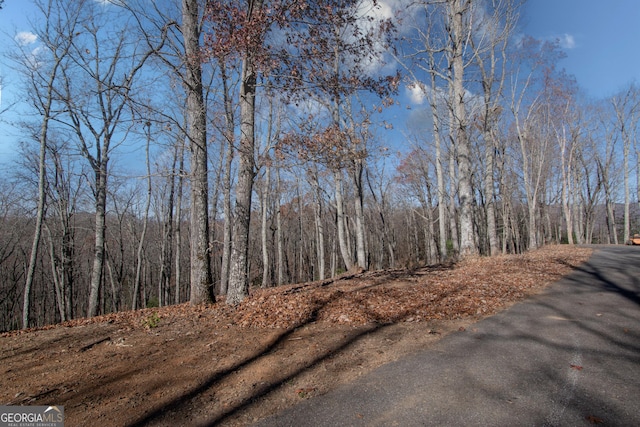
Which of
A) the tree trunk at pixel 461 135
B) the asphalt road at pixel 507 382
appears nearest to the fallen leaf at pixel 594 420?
the asphalt road at pixel 507 382

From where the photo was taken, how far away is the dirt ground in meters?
3.08

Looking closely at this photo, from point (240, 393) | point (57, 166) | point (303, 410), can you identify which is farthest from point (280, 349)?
point (57, 166)

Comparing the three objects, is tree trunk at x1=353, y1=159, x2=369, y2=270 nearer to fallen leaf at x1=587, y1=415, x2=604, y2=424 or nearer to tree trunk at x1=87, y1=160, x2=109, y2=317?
tree trunk at x1=87, y1=160, x2=109, y2=317

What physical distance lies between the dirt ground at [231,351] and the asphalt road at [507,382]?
0.29m

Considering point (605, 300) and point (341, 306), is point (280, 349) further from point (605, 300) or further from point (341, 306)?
point (605, 300)

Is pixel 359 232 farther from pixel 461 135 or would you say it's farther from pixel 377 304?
pixel 377 304

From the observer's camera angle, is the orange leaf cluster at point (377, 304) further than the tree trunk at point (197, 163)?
No

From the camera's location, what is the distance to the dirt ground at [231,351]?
3.08 m

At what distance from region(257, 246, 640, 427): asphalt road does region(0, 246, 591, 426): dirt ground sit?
289 mm

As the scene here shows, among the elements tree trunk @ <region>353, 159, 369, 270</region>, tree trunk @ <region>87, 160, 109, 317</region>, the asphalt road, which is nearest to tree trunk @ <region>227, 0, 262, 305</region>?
the asphalt road

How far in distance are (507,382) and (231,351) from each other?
322 cm

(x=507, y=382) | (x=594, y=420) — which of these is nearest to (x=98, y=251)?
(x=507, y=382)

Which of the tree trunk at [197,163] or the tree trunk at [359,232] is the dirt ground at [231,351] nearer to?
the tree trunk at [197,163]

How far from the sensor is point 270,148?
269 inches
